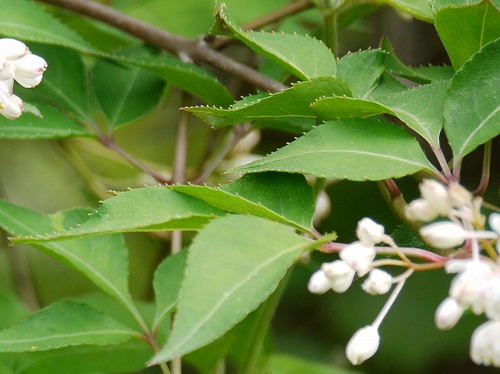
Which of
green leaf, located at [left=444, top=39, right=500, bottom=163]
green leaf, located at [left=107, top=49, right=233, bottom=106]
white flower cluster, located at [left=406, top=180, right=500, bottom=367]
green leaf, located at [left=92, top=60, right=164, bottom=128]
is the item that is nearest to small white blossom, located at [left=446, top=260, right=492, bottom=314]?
white flower cluster, located at [left=406, top=180, right=500, bottom=367]

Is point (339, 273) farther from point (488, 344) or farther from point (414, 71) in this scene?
point (414, 71)

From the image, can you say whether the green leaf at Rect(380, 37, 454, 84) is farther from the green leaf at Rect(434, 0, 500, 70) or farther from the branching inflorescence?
the branching inflorescence

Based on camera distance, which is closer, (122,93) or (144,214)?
(144,214)

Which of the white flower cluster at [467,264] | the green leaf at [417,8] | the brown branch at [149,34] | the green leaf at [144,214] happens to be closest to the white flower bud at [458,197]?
the white flower cluster at [467,264]

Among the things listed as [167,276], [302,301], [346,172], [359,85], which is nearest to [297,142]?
[346,172]

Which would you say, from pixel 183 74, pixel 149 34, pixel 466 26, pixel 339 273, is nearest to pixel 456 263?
pixel 339 273

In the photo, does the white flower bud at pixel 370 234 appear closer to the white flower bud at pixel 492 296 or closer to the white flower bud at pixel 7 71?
the white flower bud at pixel 492 296

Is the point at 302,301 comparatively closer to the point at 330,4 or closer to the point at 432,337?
the point at 432,337
